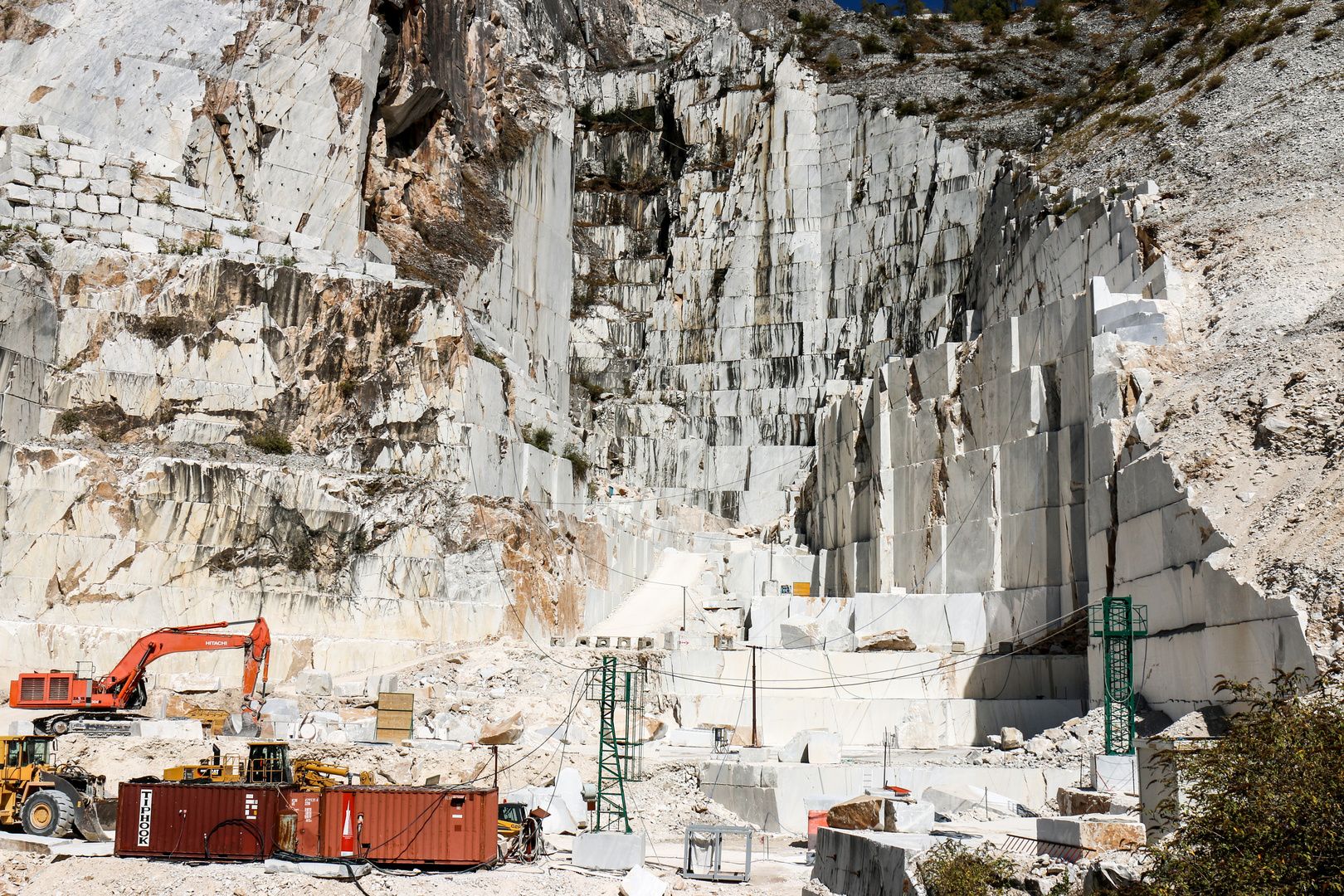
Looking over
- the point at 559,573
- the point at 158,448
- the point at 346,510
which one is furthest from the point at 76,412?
the point at 559,573

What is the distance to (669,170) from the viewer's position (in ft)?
263

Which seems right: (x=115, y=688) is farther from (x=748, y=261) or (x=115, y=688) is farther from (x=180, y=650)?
(x=748, y=261)

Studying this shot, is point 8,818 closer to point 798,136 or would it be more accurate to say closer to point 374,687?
point 374,687

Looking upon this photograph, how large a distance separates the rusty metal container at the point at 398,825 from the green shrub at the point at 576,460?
3227 cm

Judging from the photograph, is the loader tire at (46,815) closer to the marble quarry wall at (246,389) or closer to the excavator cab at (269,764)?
the excavator cab at (269,764)

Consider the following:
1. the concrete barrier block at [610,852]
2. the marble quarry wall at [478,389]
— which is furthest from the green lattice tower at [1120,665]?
the concrete barrier block at [610,852]

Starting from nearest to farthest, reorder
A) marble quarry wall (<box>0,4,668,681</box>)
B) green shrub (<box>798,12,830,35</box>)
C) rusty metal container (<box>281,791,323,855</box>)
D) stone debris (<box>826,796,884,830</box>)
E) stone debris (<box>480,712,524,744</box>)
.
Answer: rusty metal container (<box>281,791,323,855</box>), stone debris (<box>826,796,884,830</box>), stone debris (<box>480,712,524,744</box>), marble quarry wall (<box>0,4,668,681</box>), green shrub (<box>798,12,830,35</box>)

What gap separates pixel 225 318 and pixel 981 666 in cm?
2863

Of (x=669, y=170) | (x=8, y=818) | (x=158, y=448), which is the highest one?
(x=669, y=170)

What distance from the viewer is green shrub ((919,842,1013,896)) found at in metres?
17.5

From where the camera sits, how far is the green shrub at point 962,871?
17531mm

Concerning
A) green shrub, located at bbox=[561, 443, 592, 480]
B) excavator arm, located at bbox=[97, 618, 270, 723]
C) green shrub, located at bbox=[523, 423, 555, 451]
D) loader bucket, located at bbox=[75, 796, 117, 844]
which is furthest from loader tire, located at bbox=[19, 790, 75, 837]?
green shrub, located at bbox=[561, 443, 592, 480]

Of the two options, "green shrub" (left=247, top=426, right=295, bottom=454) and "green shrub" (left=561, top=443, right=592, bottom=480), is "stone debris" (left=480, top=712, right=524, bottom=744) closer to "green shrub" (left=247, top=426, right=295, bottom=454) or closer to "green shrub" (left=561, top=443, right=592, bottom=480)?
"green shrub" (left=247, top=426, right=295, bottom=454)

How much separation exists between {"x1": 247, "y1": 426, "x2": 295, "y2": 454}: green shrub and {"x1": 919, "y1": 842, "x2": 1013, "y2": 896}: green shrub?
105 feet
